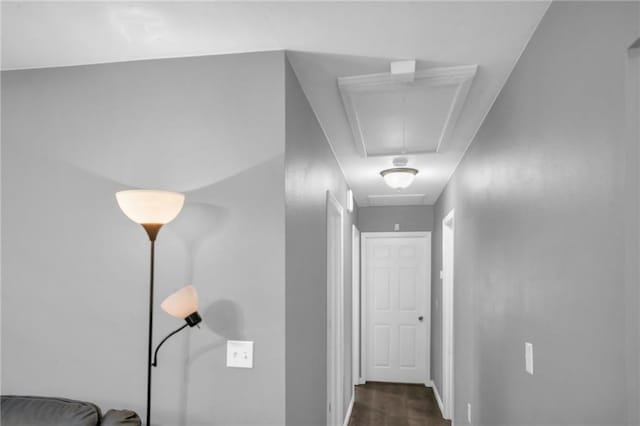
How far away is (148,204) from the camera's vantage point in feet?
5.77

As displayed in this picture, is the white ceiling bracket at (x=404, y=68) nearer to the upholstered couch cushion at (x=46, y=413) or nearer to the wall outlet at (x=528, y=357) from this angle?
the wall outlet at (x=528, y=357)

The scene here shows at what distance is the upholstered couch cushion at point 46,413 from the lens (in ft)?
5.98

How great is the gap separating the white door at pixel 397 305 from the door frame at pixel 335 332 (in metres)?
2.29

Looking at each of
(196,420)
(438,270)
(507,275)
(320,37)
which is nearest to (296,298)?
(196,420)

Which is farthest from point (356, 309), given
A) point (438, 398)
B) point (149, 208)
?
point (149, 208)

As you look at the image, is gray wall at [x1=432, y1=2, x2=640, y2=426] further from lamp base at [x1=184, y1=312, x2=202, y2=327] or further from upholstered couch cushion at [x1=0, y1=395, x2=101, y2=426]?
upholstered couch cushion at [x1=0, y1=395, x2=101, y2=426]

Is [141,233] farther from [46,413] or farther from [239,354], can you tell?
[46,413]

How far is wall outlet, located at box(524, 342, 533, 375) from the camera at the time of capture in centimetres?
180

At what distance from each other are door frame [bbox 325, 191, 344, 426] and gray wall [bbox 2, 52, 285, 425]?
1.29 metres

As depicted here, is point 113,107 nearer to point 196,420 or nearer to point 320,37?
point 320,37

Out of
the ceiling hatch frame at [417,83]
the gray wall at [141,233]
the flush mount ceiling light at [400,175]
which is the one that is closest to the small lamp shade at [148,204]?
the gray wall at [141,233]

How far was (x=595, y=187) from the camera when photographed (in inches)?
48.4

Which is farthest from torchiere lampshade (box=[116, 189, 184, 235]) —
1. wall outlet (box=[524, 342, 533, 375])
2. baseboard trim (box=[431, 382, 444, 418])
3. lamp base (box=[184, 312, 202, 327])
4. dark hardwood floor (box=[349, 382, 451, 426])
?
baseboard trim (box=[431, 382, 444, 418])

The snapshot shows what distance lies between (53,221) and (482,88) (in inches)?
91.4
